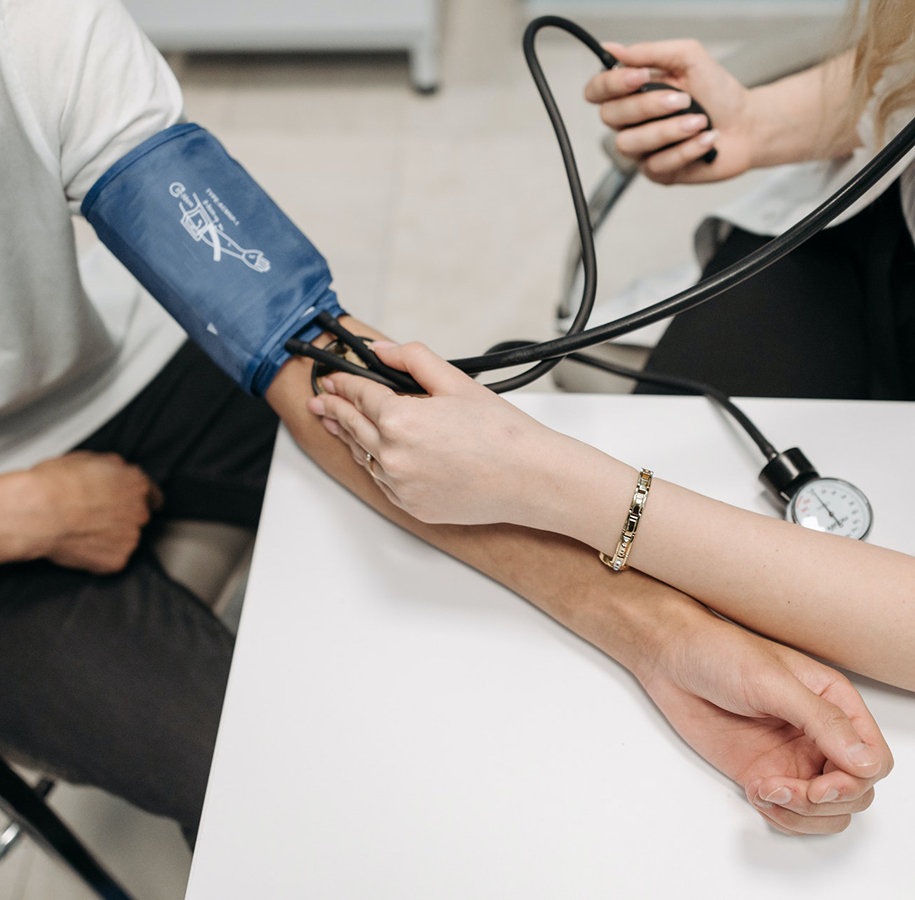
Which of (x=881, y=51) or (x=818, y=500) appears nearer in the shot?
(x=818, y=500)

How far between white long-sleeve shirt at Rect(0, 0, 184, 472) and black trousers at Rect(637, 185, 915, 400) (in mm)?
602

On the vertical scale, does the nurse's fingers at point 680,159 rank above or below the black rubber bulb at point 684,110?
below

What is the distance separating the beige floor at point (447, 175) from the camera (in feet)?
5.63

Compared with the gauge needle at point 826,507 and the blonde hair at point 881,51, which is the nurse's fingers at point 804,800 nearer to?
the gauge needle at point 826,507

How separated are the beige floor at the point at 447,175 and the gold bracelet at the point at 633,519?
1033 mm

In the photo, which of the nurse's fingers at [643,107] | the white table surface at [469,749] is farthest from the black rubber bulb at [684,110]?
the white table surface at [469,749]

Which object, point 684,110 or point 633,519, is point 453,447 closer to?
point 633,519

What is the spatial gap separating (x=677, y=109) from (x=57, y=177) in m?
0.65

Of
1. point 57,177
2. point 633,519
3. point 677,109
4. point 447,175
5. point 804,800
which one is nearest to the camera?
point 804,800

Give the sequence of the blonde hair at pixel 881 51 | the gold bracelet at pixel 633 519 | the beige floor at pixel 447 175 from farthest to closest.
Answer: the beige floor at pixel 447 175 → the blonde hair at pixel 881 51 → the gold bracelet at pixel 633 519

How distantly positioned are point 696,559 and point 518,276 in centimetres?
124

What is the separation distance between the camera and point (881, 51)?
0.75m

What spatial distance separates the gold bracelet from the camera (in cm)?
60

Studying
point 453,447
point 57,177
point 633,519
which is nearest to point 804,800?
point 633,519
